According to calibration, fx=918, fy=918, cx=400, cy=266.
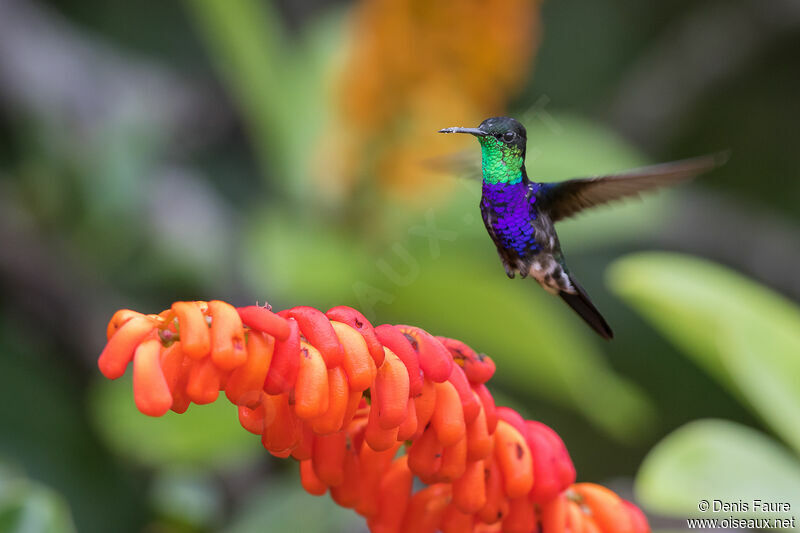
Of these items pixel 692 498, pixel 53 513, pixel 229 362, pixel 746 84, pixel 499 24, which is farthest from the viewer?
pixel 746 84

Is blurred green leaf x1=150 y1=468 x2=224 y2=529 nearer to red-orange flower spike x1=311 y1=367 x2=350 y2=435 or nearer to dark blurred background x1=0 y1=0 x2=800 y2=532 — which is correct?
dark blurred background x1=0 y1=0 x2=800 y2=532

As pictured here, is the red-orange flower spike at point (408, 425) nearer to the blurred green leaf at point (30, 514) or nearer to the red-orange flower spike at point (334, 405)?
the red-orange flower spike at point (334, 405)

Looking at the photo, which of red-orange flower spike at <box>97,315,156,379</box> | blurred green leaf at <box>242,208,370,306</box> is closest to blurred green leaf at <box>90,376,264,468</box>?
blurred green leaf at <box>242,208,370,306</box>

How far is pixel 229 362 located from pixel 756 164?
173 inches

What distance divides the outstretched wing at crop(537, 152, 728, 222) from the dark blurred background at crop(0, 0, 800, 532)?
0.36ft

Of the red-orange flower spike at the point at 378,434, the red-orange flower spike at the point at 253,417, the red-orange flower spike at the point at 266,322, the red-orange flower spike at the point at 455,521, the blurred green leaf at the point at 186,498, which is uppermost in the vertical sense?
the red-orange flower spike at the point at 266,322

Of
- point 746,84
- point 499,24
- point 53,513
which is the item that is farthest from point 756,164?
point 53,513

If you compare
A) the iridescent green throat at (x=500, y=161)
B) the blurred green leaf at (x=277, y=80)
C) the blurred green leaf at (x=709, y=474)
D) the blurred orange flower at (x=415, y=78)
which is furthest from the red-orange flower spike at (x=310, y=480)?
the blurred green leaf at (x=277, y=80)

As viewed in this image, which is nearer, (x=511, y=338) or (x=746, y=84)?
(x=511, y=338)

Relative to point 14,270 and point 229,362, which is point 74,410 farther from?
point 229,362

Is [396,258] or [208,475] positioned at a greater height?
[396,258]

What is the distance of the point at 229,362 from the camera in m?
0.71

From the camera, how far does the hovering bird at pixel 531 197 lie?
2.70ft

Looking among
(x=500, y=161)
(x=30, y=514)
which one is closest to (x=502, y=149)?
Answer: (x=500, y=161)
